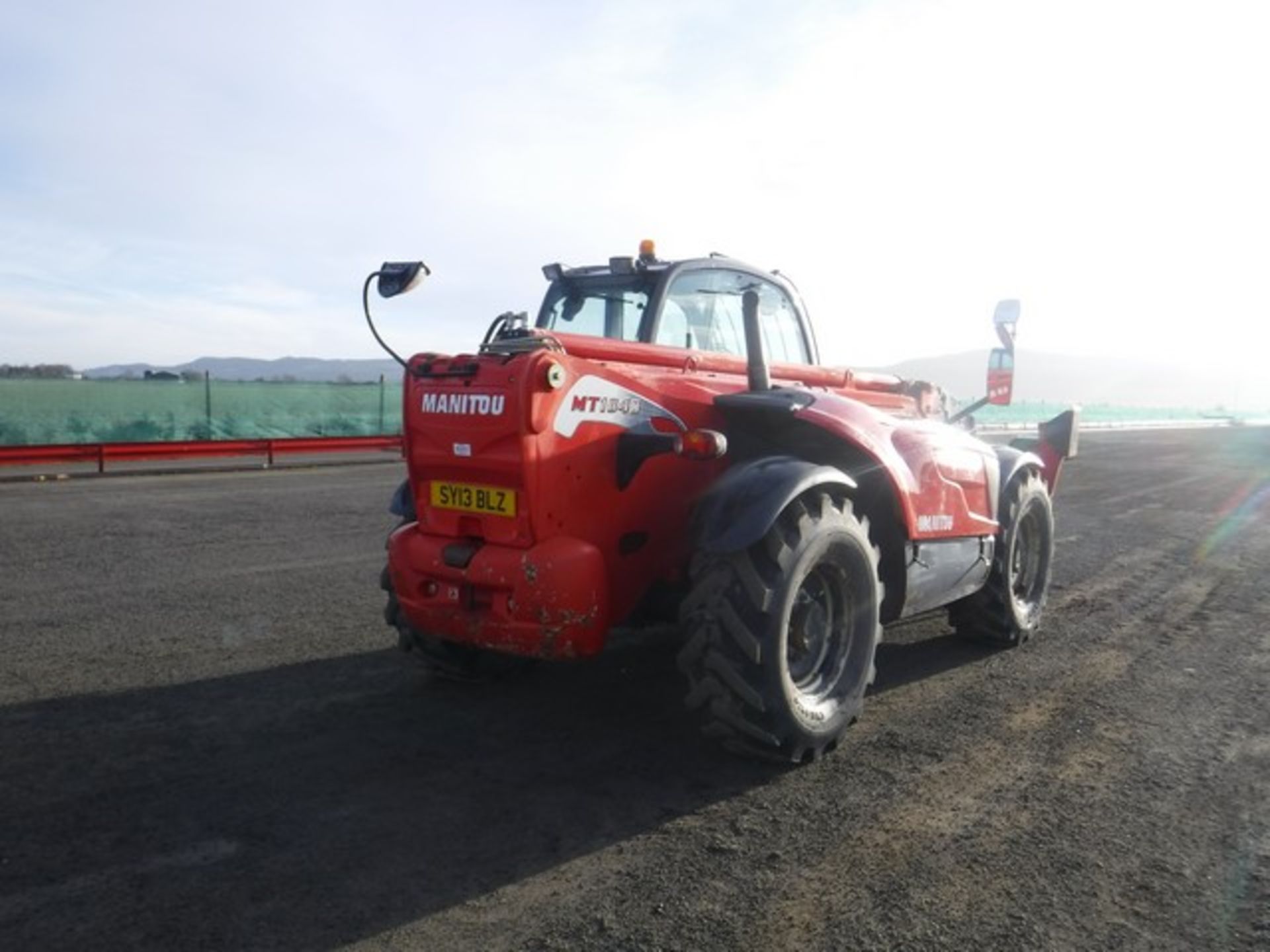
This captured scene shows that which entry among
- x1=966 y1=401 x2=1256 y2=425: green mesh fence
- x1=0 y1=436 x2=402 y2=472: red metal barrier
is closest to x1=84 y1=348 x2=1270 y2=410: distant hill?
x1=966 y1=401 x2=1256 y2=425: green mesh fence

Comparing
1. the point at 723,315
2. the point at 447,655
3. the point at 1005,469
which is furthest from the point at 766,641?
the point at 1005,469

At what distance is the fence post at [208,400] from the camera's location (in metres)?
21.4

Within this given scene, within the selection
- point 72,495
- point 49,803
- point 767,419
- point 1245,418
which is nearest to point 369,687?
point 49,803

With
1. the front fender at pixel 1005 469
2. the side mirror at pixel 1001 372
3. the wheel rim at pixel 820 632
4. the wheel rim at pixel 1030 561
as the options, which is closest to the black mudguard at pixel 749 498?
the wheel rim at pixel 820 632

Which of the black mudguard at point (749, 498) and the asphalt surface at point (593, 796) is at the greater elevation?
the black mudguard at point (749, 498)

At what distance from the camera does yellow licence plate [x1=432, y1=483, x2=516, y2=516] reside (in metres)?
4.07

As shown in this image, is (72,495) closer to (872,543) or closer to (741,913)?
(872,543)

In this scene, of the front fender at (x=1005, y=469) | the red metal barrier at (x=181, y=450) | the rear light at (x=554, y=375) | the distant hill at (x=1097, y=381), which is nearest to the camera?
the rear light at (x=554, y=375)

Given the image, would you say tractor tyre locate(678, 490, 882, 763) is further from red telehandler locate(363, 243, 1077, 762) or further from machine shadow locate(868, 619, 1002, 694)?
machine shadow locate(868, 619, 1002, 694)

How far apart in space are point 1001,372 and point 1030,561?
939 centimetres

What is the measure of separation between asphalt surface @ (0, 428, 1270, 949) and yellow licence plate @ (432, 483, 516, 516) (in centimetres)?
105

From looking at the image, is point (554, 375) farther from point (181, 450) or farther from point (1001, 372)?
point (181, 450)

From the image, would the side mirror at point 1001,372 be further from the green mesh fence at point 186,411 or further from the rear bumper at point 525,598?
the green mesh fence at point 186,411

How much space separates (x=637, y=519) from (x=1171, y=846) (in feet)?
7.68
